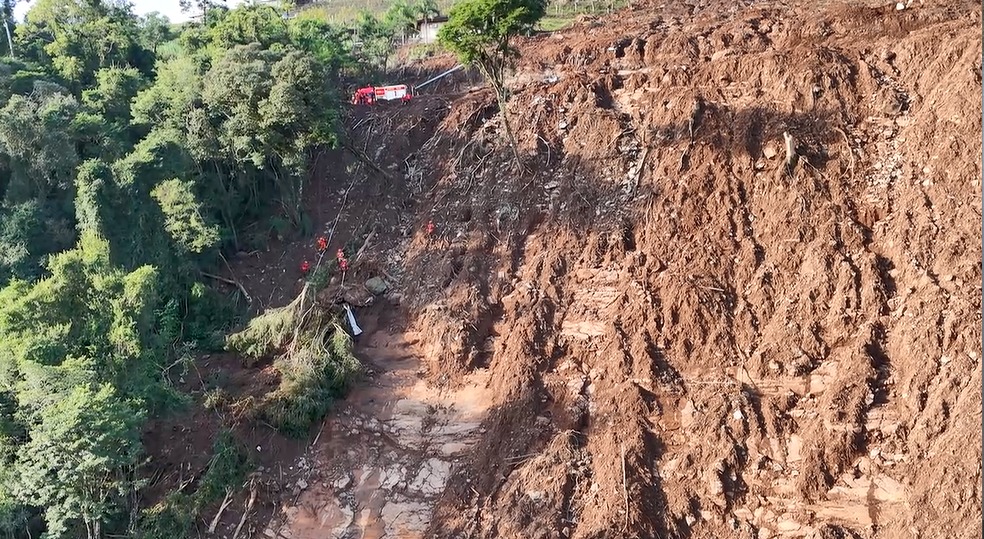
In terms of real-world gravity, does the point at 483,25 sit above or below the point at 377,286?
above

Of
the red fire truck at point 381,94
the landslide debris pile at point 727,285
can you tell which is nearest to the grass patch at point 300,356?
the landslide debris pile at point 727,285

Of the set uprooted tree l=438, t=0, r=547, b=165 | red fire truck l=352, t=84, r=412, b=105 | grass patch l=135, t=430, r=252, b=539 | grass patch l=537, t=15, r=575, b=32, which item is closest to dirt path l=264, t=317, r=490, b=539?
grass patch l=135, t=430, r=252, b=539

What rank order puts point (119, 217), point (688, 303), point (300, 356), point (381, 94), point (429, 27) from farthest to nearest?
point (429, 27) → point (381, 94) → point (119, 217) → point (300, 356) → point (688, 303)

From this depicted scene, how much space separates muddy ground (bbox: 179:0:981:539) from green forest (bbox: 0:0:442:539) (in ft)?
5.23

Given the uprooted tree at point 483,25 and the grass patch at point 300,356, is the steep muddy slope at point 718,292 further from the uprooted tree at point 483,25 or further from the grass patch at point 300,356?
the uprooted tree at point 483,25

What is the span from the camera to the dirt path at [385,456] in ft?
37.4

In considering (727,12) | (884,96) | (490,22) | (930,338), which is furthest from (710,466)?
(727,12)

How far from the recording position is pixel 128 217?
1598cm

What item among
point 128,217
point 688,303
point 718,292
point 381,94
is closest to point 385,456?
point 688,303

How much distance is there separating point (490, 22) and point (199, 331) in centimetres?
890

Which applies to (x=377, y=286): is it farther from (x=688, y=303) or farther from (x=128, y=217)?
(x=688, y=303)

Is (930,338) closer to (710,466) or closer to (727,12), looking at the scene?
(710,466)

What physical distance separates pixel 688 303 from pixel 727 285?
2.70 feet

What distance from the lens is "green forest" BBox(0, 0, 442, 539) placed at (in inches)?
406
